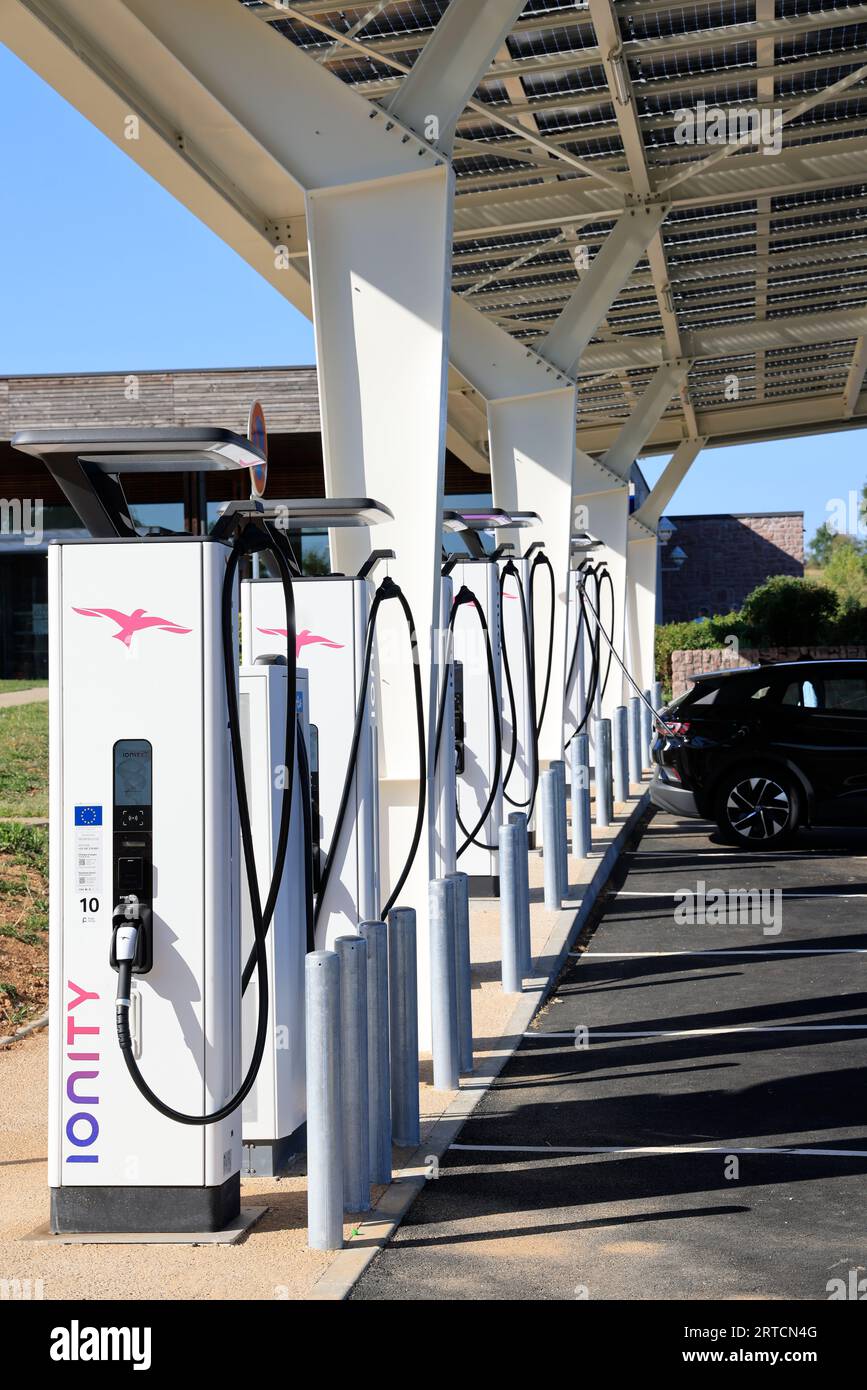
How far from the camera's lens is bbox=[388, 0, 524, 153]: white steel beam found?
30.2 ft

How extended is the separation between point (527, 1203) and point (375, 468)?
4.65 m

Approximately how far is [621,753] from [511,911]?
1131 centimetres

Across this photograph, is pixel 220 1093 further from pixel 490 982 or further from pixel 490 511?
pixel 490 511

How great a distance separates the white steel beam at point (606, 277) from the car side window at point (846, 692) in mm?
4534

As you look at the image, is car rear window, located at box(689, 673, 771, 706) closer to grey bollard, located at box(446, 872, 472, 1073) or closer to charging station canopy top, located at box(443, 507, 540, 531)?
charging station canopy top, located at box(443, 507, 540, 531)

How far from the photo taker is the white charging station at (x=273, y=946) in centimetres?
620

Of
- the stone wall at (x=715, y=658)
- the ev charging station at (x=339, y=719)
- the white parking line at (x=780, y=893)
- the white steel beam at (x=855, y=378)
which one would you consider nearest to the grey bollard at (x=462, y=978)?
the ev charging station at (x=339, y=719)

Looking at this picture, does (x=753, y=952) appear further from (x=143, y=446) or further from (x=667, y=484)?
(x=667, y=484)

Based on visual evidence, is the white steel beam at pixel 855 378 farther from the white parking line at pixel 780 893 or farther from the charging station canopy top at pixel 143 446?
the charging station canopy top at pixel 143 446

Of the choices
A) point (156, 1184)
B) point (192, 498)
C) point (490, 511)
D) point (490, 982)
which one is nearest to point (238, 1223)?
point (156, 1184)

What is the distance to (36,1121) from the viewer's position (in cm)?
709

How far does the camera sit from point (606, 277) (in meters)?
17.5

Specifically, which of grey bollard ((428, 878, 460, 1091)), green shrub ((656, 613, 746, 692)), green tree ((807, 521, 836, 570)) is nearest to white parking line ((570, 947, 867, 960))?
grey bollard ((428, 878, 460, 1091))
